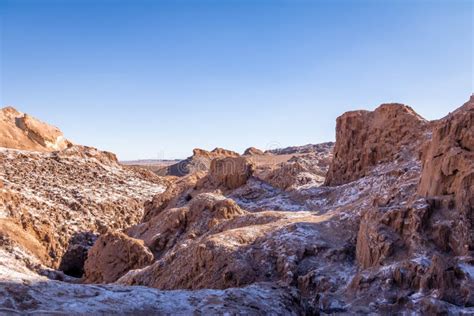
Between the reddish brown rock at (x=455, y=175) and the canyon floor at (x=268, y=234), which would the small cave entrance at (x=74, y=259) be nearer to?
the canyon floor at (x=268, y=234)

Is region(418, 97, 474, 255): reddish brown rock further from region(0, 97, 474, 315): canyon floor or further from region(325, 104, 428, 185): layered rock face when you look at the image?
region(325, 104, 428, 185): layered rock face

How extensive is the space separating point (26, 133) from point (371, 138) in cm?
2196

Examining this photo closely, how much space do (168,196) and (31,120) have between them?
1410 cm

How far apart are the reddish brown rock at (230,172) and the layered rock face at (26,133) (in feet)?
41.9

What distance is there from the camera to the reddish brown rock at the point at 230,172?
2159cm

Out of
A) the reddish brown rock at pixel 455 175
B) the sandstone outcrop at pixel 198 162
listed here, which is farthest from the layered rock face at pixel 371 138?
the sandstone outcrop at pixel 198 162

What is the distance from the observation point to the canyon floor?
6711 mm

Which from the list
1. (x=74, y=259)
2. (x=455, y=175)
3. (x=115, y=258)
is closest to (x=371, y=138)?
(x=455, y=175)

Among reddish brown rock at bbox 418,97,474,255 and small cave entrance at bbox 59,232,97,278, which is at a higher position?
reddish brown rock at bbox 418,97,474,255

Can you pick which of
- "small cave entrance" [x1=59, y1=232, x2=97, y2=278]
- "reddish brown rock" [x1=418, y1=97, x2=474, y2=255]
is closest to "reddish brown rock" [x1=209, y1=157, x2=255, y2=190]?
"small cave entrance" [x1=59, y1=232, x2=97, y2=278]

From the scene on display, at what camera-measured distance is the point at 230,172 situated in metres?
21.7

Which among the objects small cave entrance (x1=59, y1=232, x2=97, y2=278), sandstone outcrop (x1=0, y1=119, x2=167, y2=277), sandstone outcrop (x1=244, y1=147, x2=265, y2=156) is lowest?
small cave entrance (x1=59, y1=232, x2=97, y2=278)

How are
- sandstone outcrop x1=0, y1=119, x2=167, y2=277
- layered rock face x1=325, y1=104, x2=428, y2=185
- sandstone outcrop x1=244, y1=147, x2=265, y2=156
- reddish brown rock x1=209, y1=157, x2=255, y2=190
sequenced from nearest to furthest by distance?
sandstone outcrop x1=0, y1=119, x2=167, y2=277, layered rock face x1=325, y1=104, x2=428, y2=185, reddish brown rock x1=209, y1=157, x2=255, y2=190, sandstone outcrop x1=244, y1=147, x2=265, y2=156

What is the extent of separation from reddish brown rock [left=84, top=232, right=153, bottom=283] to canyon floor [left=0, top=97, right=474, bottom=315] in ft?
0.12
